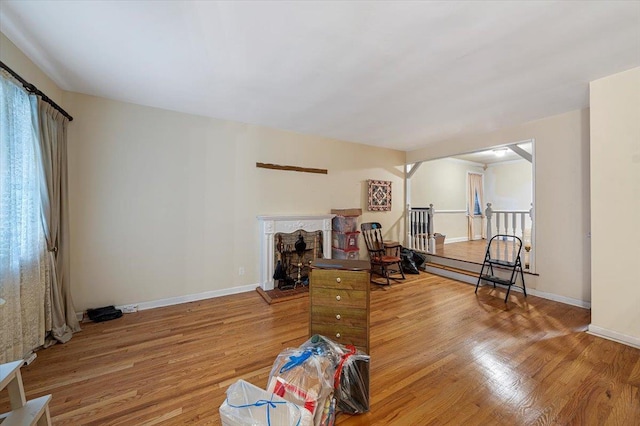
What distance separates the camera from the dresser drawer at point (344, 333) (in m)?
1.58

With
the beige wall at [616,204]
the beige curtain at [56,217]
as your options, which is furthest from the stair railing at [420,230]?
the beige curtain at [56,217]

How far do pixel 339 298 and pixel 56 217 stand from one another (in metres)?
2.86

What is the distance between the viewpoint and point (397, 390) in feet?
5.36

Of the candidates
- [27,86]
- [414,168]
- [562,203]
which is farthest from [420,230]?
[27,86]

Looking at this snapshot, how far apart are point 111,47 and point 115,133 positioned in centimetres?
130

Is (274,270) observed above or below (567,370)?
above

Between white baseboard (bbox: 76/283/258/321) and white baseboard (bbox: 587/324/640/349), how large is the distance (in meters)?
4.01

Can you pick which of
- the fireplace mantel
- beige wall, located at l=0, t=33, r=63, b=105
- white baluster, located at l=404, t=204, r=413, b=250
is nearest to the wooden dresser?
the fireplace mantel

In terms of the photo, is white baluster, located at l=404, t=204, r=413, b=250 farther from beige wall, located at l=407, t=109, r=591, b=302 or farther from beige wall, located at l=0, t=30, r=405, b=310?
beige wall, located at l=0, t=30, r=405, b=310

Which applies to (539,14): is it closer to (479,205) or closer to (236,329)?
(236,329)

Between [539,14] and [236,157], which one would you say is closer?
[539,14]

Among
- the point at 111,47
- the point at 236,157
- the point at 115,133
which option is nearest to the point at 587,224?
the point at 236,157

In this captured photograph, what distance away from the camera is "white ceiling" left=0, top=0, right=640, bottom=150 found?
1.50 metres

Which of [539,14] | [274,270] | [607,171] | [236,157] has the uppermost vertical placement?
[539,14]
